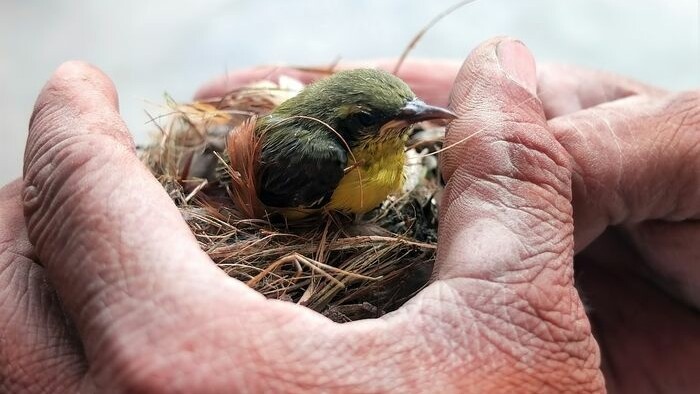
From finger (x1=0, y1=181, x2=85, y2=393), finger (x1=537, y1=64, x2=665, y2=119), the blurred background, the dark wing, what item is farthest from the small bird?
the blurred background

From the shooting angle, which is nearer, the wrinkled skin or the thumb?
→ the wrinkled skin

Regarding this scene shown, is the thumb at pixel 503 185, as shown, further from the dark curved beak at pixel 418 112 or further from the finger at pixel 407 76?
the finger at pixel 407 76

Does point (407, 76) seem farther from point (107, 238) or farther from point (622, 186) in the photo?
point (107, 238)

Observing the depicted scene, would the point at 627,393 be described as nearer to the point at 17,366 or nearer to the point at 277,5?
the point at 17,366

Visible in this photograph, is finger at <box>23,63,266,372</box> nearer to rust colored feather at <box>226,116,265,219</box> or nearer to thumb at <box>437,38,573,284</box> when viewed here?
rust colored feather at <box>226,116,265,219</box>

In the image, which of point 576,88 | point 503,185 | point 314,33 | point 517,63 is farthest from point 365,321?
point 314,33

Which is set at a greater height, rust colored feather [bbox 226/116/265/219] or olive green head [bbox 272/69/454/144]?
olive green head [bbox 272/69/454/144]

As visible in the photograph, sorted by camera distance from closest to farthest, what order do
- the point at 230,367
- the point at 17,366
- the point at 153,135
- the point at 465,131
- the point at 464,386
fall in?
the point at 230,367
the point at 464,386
the point at 17,366
the point at 465,131
the point at 153,135

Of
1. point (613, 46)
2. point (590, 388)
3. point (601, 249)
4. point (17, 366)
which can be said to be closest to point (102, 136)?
point (17, 366)
